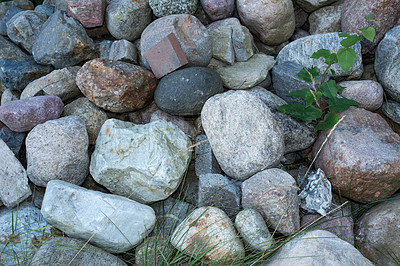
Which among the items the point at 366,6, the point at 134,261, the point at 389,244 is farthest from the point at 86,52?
the point at 389,244

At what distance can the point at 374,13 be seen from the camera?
2.93 meters

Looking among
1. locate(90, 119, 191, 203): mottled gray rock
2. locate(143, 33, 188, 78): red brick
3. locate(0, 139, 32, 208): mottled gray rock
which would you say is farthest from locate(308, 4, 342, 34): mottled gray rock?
locate(0, 139, 32, 208): mottled gray rock

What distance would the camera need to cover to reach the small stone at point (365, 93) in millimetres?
2760

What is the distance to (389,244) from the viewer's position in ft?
7.16

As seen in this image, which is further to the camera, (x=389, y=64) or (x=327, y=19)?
(x=327, y=19)

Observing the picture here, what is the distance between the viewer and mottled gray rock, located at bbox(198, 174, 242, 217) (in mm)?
2350

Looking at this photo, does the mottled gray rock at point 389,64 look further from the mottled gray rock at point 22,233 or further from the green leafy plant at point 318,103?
the mottled gray rock at point 22,233

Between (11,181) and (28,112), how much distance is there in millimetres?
523

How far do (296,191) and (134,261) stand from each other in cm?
114

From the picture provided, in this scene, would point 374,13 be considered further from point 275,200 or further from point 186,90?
point 275,200

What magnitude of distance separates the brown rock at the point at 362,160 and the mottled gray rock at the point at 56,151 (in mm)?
1777

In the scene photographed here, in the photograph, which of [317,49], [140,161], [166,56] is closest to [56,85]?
[166,56]

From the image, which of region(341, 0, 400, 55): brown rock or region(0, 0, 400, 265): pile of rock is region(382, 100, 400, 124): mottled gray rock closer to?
region(0, 0, 400, 265): pile of rock

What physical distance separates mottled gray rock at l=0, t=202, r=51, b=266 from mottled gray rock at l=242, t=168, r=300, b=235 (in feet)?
4.16
